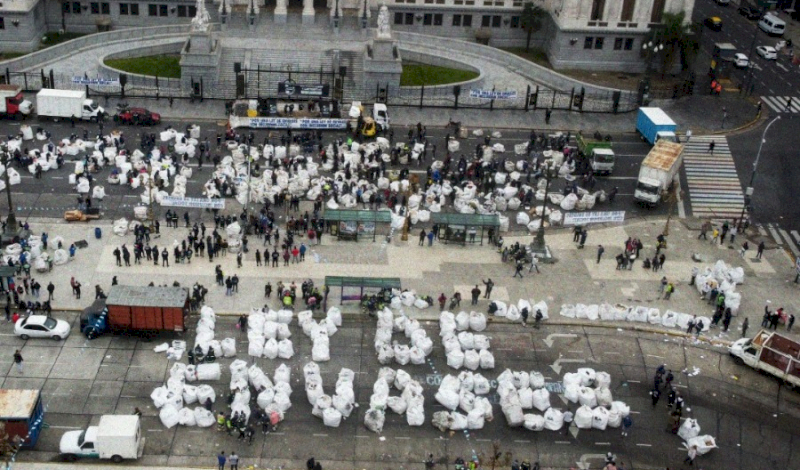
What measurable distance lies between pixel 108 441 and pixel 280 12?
211ft

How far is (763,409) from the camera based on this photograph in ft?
199

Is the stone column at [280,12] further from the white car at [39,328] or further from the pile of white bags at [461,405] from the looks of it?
the pile of white bags at [461,405]

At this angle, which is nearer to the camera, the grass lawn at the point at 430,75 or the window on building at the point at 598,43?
the grass lawn at the point at 430,75

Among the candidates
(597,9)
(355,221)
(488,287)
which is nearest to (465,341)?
(488,287)

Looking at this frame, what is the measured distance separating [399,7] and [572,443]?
64.6 meters

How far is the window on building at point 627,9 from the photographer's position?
343 ft

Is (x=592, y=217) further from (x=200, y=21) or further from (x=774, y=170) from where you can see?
(x=200, y=21)

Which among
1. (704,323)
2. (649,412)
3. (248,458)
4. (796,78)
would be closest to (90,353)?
(248,458)

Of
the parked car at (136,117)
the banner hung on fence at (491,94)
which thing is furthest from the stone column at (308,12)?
the parked car at (136,117)

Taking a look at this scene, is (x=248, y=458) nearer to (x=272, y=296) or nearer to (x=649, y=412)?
(x=272, y=296)

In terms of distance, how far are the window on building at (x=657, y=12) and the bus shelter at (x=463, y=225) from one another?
40.7 meters

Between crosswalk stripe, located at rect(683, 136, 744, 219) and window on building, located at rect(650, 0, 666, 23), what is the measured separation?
1724 centimetres

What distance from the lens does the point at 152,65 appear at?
102688 mm

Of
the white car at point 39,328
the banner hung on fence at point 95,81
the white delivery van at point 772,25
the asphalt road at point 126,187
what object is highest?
the white delivery van at point 772,25
